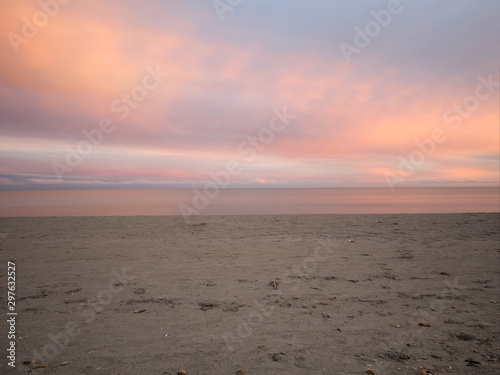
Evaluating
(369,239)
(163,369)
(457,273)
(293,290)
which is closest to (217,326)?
(163,369)

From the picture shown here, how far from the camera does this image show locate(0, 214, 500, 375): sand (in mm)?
3553

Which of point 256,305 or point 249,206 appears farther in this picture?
point 249,206

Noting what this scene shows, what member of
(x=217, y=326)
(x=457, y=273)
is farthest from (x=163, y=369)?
(x=457, y=273)

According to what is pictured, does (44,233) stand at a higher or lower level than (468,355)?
higher

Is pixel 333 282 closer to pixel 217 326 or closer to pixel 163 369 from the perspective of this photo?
pixel 217 326

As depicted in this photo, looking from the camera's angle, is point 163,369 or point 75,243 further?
point 75,243

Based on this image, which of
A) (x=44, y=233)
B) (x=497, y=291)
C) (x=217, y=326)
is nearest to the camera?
(x=217, y=326)

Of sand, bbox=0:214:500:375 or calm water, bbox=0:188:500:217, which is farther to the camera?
calm water, bbox=0:188:500:217

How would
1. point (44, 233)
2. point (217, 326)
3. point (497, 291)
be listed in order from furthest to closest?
1. point (44, 233)
2. point (497, 291)
3. point (217, 326)

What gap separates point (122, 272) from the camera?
23.2 feet

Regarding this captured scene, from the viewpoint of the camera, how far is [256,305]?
16.7ft

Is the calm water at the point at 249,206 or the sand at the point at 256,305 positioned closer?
the sand at the point at 256,305

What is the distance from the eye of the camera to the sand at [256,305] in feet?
11.7

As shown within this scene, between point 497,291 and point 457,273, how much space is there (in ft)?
3.77
